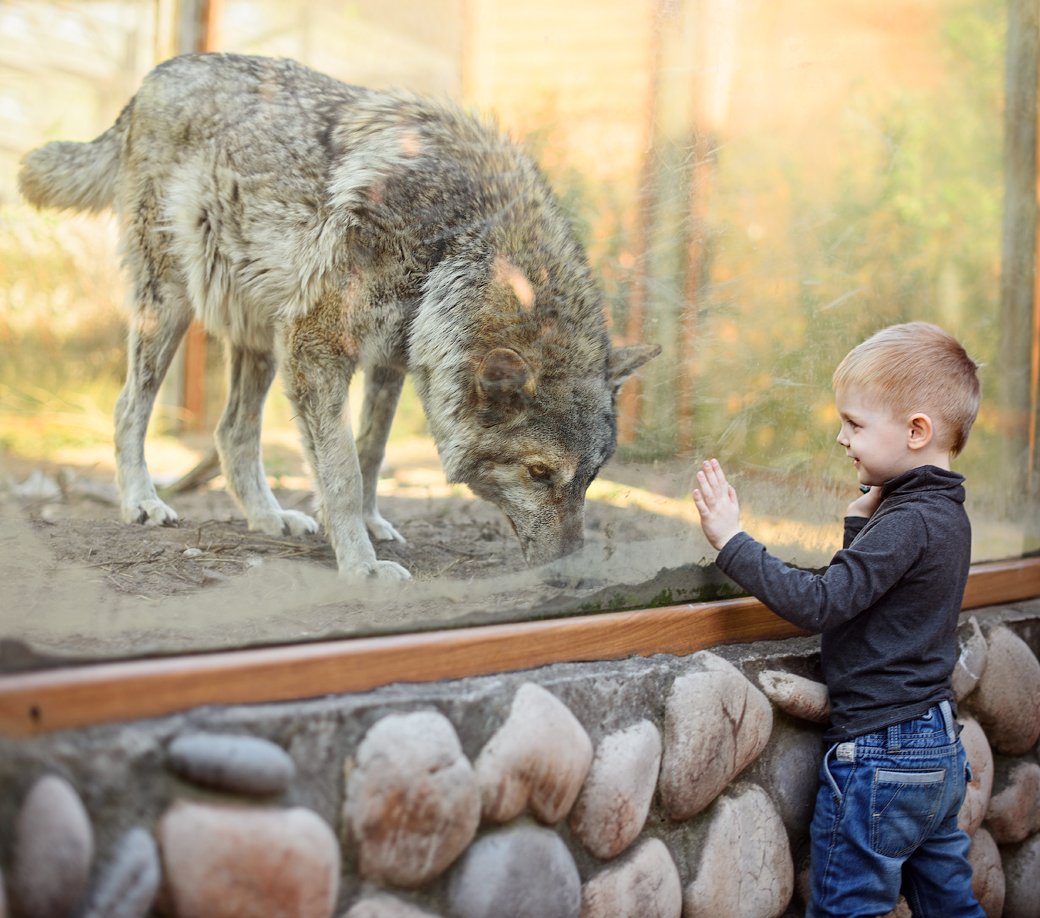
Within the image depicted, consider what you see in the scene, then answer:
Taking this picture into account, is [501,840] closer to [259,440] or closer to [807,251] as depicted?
[807,251]

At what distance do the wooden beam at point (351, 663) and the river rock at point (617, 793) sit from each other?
0.70 feet

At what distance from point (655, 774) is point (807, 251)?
1.70 m

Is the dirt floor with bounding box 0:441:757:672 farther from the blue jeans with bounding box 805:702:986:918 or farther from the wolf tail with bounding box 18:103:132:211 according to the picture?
the wolf tail with bounding box 18:103:132:211

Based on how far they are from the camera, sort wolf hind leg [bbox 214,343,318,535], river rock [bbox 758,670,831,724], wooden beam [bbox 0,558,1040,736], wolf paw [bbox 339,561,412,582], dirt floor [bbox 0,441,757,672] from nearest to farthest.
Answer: wooden beam [bbox 0,558,1040,736] → dirt floor [bbox 0,441,757,672] → river rock [bbox 758,670,831,724] → wolf paw [bbox 339,561,412,582] → wolf hind leg [bbox 214,343,318,535]

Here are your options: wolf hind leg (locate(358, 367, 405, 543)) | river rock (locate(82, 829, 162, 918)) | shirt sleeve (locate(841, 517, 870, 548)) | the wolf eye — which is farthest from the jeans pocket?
wolf hind leg (locate(358, 367, 405, 543))

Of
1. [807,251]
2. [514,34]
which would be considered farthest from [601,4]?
[807,251]

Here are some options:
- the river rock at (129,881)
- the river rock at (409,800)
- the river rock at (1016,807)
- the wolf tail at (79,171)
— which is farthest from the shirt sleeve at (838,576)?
the wolf tail at (79,171)

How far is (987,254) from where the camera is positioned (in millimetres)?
3637

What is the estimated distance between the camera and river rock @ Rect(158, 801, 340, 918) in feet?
5.04

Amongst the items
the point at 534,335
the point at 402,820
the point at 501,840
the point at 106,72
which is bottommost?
the point at 501,840

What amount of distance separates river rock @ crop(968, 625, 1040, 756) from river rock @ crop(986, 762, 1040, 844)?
0.08 m

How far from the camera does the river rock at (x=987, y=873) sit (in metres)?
2.93

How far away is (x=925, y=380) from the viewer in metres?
2.32

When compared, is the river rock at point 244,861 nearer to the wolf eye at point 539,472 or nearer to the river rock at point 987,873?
the wolf eye at point 539,472
